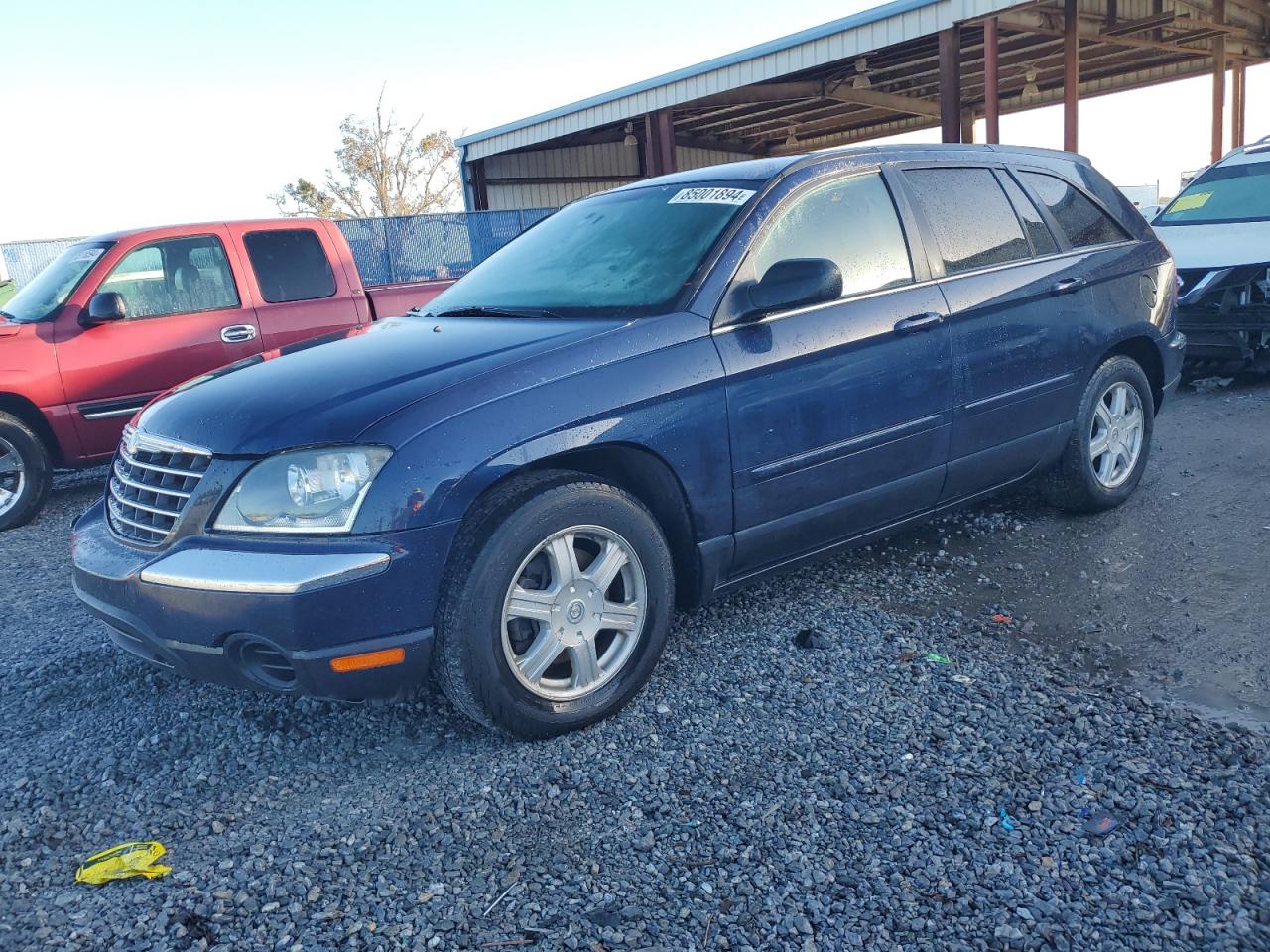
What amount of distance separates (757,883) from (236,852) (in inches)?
52.1

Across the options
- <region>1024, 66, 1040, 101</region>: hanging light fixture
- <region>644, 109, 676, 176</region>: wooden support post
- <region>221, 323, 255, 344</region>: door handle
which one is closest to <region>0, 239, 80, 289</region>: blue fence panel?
<region>644, 109, 676, 176</region>: wooden support post

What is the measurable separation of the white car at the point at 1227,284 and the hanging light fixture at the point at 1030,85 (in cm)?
1327

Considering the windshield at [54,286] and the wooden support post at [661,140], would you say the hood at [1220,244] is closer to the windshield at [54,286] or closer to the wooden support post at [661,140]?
the windshield at [54,286]

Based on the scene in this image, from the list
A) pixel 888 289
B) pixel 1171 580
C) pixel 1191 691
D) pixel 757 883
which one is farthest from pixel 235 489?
pixel 1171 580

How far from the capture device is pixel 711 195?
12.4ft

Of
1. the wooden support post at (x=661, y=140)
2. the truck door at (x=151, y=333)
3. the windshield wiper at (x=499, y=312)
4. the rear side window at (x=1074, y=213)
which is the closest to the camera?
the windshield wiper at (x=499, y=312)

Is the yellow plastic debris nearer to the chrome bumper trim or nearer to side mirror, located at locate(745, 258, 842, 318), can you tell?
the chrome bumper trim

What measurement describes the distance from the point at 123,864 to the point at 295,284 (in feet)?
17.6

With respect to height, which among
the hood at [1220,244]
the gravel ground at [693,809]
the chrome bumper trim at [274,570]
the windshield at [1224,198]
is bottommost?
the gravel ground at [693,809]

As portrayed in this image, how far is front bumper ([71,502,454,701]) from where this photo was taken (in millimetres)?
2674

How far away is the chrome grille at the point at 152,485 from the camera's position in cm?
296

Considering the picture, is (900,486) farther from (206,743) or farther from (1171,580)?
(206,743)

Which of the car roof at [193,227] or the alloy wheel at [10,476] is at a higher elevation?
the car roof at [193,227]

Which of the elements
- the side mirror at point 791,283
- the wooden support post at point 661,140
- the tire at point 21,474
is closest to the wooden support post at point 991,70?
the wooden support post at point 661,140
